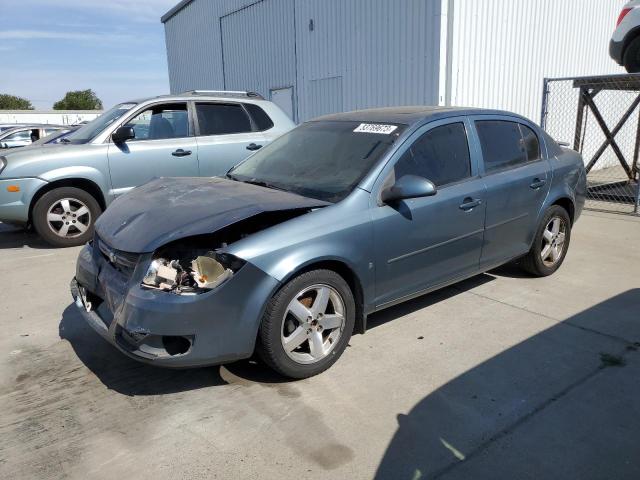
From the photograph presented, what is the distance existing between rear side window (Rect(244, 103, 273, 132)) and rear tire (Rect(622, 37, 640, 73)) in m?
5.87

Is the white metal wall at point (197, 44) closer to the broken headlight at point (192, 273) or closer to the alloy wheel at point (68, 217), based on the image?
the alloy wheel at point (68, 217)

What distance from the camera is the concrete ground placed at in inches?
97.5

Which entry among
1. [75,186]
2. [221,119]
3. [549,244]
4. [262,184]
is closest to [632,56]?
[549,244]

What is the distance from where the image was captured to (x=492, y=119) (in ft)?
14.3

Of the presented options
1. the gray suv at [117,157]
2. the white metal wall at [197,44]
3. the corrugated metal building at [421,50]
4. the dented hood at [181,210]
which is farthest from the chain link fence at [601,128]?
the white metal wall at [197,44]

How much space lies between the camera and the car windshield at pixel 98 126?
6457mm

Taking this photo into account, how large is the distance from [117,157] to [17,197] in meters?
1.21

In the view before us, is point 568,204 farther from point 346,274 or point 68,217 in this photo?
point 68,217

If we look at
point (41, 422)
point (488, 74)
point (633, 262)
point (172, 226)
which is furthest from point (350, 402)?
point (488, 74)

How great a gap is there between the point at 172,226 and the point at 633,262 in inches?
198

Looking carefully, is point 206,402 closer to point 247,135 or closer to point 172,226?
point 172,226

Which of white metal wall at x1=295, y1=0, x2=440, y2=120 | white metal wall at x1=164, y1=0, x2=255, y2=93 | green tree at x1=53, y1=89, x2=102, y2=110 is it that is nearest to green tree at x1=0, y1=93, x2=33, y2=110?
green tree at x1=53, y1=89, x2=102, y2=110

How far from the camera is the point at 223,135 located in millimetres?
6973

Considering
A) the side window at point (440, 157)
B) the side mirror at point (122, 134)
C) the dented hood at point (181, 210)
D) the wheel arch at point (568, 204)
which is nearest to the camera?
the dented hood at point (181, 210)
